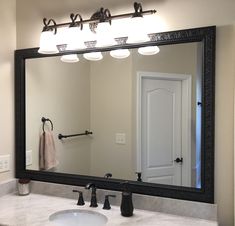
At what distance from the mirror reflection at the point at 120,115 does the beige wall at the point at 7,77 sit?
0.12 m

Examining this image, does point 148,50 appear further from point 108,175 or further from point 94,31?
point 108,175

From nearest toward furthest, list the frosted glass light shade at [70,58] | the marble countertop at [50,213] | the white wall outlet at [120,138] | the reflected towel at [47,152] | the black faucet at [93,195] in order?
the marble countertop at [50,213] < the black faucet at [93,195] < the white wall outlet at [120,138] < the frosted glass light shade at [70,58] < the reflected towel at [47,152]

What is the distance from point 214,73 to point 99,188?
1.00 metres

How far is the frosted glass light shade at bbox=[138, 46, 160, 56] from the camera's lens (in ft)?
5.79

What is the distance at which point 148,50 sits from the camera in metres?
1.79

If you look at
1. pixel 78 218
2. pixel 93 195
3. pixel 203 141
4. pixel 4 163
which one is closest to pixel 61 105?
pixel 4 163

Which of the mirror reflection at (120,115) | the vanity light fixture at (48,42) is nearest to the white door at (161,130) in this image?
the mirror reflection at (120,115)

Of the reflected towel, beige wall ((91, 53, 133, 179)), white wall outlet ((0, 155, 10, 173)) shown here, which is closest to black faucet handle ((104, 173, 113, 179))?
beige wall ((91, 53, 133, 179))

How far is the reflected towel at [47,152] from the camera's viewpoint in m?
2.12

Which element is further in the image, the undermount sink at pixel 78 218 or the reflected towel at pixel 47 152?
the reflected towel at pixel 47 152

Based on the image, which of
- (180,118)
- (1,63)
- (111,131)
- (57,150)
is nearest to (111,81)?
(111,131)

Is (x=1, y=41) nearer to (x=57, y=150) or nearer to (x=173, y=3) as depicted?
(x=57, y=150)

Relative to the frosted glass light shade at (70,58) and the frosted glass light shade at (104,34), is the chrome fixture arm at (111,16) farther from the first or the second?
the frosted glass light shade at (70,58)

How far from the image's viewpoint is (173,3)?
171 cm
